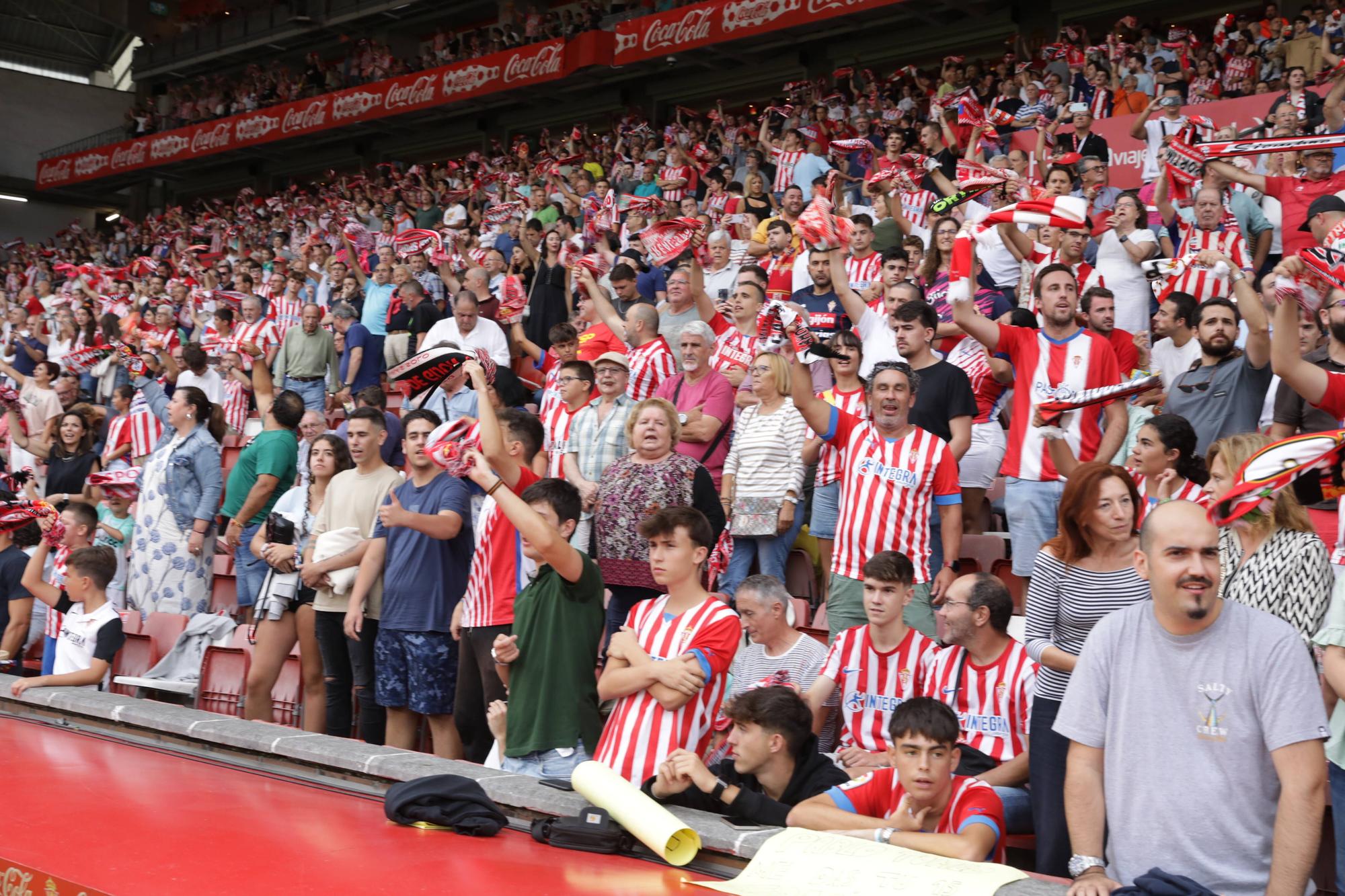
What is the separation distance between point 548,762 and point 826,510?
2528 mm

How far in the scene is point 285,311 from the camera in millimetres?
15070

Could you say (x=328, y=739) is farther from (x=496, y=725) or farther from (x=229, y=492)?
(x=229, y=492)

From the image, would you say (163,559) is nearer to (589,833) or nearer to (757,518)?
(757,518)

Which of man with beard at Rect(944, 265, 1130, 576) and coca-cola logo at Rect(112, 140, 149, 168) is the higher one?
coca-cola logo at Rect(112, 140, 149, 168)

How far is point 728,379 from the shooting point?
7641 mm

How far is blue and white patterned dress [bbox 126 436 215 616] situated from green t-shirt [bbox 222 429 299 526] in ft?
1.70

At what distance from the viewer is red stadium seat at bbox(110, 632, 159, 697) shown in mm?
8234

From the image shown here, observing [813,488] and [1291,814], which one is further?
[813,488]

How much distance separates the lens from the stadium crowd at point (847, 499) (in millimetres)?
3375

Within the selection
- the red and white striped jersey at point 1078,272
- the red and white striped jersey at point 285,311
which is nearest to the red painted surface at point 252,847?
the red and white striped jersey at point 1078,272

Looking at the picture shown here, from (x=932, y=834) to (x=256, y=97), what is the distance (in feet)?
103

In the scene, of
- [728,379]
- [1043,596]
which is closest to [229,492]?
[728,379]

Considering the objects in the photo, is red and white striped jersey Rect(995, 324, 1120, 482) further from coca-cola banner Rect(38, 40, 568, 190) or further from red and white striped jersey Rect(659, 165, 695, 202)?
coca-cola banner Rect(38, 40, 568, 190)

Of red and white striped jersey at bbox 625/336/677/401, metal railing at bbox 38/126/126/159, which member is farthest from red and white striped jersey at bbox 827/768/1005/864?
metal railing at bbox 38/126/126/159
